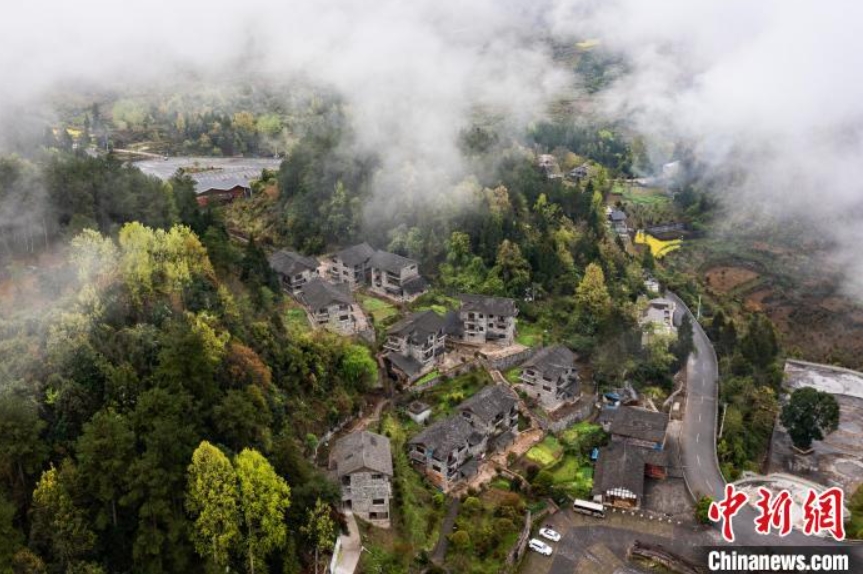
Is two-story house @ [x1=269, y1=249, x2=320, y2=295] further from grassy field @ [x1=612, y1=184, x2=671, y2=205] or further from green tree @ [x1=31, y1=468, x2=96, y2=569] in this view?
grassy field @ [x1=612, y1=184, x2=671, y2=205]

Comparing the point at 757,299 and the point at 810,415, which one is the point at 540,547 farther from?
the point at 757,299

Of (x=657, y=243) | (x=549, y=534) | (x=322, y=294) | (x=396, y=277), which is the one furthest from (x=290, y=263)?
(x=657, y=243)

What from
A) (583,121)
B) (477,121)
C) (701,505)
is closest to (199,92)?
(477,121)

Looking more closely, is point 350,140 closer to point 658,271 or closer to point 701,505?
point 658,271

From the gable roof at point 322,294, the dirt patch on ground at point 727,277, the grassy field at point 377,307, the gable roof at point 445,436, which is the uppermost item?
the gable roof at point 322,294

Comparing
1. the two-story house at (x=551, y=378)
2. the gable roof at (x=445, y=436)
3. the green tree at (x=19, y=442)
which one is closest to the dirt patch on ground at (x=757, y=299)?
the two-story house at (x=551, y=378)

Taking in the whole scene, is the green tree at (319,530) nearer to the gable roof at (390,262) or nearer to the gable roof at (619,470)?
the gable roof at (619,470)
